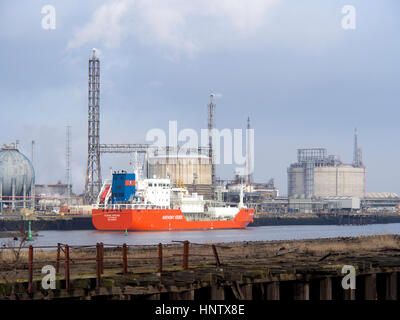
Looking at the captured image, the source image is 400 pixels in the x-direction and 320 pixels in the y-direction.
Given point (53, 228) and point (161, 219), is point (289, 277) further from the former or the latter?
point (53, 228)

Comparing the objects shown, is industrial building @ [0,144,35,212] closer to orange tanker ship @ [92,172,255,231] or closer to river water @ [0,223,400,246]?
orange tanker ship @ [92,172,255,231]

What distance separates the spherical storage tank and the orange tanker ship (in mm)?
21152

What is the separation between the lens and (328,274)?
2227 centimetres

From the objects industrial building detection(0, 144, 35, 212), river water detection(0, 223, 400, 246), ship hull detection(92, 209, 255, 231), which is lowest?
river water detection(0, 223, 400, 246)

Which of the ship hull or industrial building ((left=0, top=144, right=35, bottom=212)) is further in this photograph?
industrial building ((left=0, top=144, right=35, bottom=212))

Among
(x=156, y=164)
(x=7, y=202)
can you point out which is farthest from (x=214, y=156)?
(x=7, y=202)

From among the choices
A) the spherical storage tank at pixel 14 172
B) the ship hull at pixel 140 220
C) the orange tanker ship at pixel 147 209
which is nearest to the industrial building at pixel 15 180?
the spherical storage tank at pixel 14 172

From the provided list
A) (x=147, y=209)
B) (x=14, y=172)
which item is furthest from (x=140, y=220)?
(x=14, y=172)

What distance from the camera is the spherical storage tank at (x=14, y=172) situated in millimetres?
132625

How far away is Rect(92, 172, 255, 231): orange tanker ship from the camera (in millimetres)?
103750

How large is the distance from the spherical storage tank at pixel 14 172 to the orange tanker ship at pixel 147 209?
2115cm

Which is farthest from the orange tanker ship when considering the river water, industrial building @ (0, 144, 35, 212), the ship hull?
industrial building @ (0, 144, 35, 212)

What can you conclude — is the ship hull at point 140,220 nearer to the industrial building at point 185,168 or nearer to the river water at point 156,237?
the river water at point 156,237

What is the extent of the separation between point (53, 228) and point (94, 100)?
31400 millimetres
